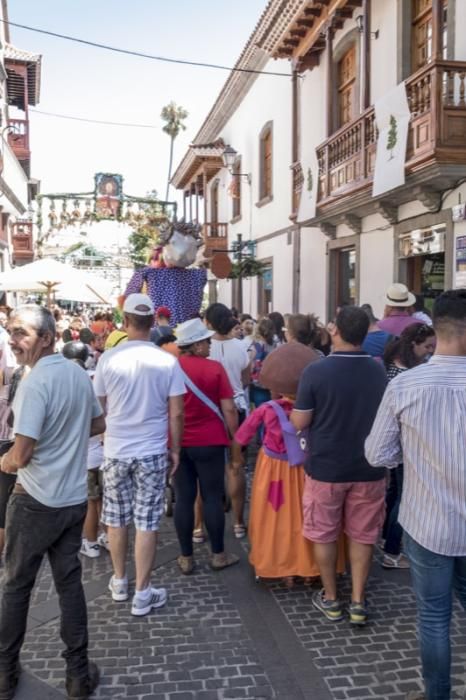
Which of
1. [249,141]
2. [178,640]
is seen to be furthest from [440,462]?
[249,141]

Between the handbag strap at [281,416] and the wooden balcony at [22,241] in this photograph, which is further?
the wooden balcony at [22,241]

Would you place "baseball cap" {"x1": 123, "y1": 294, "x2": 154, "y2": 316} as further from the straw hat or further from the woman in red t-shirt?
the straw hat

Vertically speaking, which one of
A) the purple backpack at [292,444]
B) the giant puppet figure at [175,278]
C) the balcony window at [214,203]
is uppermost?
the balcony window at [214,203]

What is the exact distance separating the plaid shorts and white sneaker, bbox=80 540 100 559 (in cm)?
92

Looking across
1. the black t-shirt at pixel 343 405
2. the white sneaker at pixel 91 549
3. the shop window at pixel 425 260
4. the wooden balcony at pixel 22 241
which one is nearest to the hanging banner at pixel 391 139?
the shop window at pixel 425 260

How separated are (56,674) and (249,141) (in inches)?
669

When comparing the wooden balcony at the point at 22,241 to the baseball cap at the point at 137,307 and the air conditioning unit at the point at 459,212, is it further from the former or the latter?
the baseball cap at the point at 137,307

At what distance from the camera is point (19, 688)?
2920mm

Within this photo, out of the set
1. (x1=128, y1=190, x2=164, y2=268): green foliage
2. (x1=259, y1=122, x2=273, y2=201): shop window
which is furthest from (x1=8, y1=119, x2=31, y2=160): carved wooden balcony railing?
(x1=259, y1=122, x2=273, y2=201): shop window

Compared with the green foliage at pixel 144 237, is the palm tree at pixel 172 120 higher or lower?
higher

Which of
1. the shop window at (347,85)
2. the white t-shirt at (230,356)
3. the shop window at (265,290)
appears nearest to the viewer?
the white t-shirt at (230,356)

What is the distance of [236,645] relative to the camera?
3.32 metres

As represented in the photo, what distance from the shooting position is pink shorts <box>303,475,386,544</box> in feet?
11.4

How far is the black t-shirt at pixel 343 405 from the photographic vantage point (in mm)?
3383
